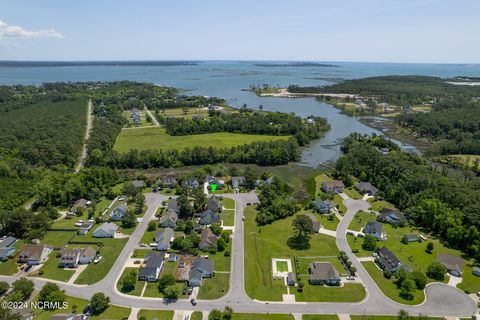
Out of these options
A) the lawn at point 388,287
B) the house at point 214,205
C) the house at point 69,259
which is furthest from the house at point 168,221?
the lawn at point 388,287

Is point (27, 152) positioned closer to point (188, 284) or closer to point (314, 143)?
point (188, 284)

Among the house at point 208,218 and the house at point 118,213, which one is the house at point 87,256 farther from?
the house at point 208,218

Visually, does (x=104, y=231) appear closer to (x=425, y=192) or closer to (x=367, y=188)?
(x=367, y=188)

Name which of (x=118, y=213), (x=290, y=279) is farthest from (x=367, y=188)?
(x=118, y=213)

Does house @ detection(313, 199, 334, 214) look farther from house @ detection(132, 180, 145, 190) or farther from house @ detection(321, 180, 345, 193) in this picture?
house @ detection(132, 180, 145, 190)

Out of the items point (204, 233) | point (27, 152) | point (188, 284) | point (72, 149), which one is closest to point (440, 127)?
point (204, 233)

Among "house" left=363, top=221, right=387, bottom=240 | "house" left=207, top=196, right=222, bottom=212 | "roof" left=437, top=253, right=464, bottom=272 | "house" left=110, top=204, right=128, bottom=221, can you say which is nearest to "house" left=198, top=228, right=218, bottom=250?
"house" left=207, top=196, right=222, bottom=212
